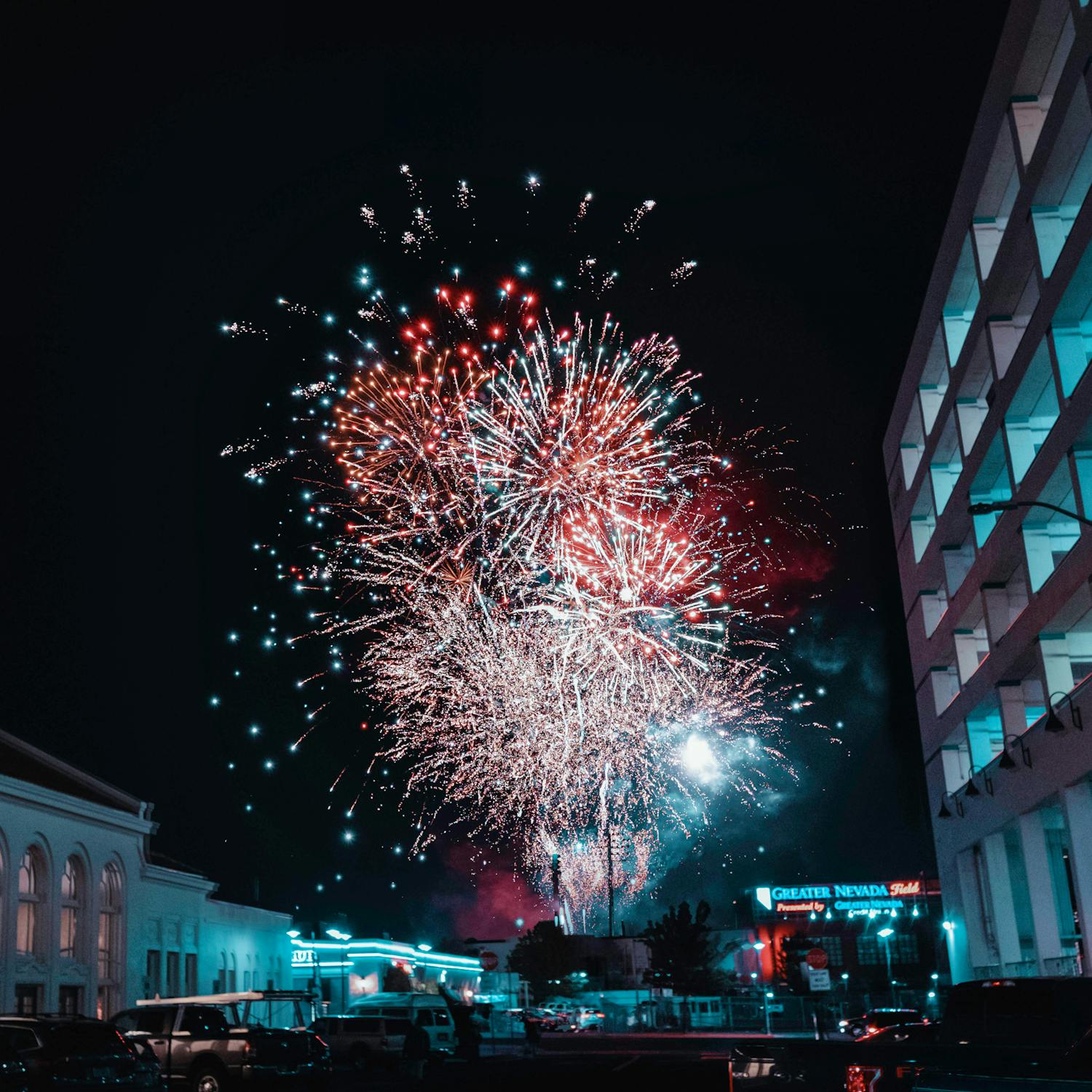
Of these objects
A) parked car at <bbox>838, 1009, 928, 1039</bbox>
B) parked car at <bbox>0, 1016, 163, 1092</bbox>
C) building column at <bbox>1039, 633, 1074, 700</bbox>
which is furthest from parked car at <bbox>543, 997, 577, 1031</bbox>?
parked car at <bbox>0, 1016, 163, 1092</bbox>

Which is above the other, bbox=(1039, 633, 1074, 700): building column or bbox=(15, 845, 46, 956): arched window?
bbox=(1039, 633, 1074, 700): building column

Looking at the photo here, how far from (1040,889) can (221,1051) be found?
69.2ft

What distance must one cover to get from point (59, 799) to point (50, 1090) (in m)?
19.4

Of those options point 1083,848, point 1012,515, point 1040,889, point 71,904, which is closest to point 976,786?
point 1040,889

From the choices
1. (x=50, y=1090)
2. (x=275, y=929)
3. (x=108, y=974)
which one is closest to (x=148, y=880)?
(x=108, y=974)

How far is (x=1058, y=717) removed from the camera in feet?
96.3

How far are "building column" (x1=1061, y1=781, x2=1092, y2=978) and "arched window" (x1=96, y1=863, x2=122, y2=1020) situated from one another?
91.9 feet

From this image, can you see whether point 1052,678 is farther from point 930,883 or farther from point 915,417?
point 930,883

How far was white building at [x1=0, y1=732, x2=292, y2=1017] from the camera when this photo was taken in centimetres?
3422

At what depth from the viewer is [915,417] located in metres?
45.2

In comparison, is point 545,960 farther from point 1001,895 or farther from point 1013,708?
point 1013,708

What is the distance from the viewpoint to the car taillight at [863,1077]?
12.1 metres

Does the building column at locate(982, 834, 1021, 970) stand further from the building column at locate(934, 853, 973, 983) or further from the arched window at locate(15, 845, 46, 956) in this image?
the arched window at locate(15, 845, 46, 956)

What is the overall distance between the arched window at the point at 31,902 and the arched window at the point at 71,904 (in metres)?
1.09
